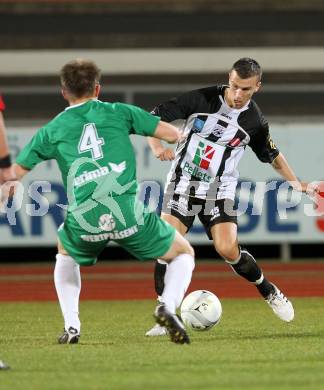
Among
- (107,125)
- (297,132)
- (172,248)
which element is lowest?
(297,132)

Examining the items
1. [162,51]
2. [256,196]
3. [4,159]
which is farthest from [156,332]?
[162,51]

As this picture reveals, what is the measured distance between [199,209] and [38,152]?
6.49 feet

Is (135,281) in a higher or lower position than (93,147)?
lower

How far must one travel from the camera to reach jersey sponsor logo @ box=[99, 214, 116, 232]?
6.45 meters

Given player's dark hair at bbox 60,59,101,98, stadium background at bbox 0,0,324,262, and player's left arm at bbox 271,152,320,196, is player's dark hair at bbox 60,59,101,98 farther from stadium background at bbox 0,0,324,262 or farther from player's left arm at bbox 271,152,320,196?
stadium background at bbox 0,0,324,262

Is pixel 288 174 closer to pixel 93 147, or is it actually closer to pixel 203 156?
pixel 203 156

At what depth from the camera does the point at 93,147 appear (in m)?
6.45

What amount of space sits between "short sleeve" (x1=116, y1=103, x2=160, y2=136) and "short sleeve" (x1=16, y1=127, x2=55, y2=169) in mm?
473

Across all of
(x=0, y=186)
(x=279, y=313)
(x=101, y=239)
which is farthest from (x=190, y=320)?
(x=0, y=186)

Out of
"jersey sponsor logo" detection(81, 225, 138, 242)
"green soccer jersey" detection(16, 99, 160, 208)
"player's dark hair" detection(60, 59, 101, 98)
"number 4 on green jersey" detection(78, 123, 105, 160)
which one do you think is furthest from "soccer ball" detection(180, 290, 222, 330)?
"player's dark hair" detection(60, 59, 101, 98)

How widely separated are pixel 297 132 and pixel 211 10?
4.06 m

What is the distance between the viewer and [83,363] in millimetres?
6055

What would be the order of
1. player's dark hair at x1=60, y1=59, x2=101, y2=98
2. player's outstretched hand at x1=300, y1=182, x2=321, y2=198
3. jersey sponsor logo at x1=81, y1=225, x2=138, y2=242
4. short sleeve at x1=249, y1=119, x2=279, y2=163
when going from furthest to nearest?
short sleeve at x1=249, y1=119, x2=279, y2=163 → player's outstretched hand at x1=300, y1=182, x2=321, y2=198 → jersey sponsor logo at x1=81, y1=225, x2=138, y2=242 → player's dark hair at x1=60, y1=59, x2=101, y2=98

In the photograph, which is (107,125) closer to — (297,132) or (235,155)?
(235,155)
